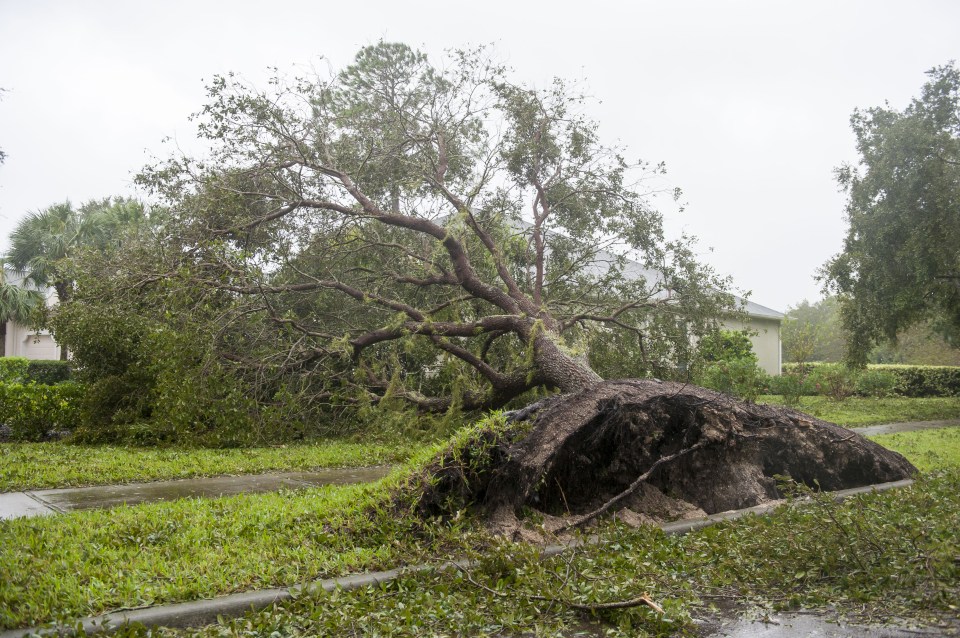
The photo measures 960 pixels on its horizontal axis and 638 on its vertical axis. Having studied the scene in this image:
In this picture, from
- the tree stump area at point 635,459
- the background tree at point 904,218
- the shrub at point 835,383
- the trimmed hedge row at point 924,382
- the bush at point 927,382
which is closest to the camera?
the tree stump area at point 635,459

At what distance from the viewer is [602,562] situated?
4.09m

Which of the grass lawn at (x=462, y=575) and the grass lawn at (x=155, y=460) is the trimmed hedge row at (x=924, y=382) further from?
the grass lawn at (x=462, y=575)

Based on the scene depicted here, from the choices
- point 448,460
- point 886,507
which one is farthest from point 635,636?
point 886,507

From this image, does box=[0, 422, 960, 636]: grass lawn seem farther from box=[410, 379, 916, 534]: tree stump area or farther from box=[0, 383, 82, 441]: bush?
box=[0, 383, 82, 441]: bush

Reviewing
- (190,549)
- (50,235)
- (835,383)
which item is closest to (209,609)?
(190,549)

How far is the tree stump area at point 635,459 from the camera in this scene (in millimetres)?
4871

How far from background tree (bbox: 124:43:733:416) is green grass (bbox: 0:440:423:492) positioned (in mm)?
1236

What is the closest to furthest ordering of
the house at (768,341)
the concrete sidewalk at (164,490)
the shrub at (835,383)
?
the concrete sidewalk at (164,490), the shrub at (835,383), the house at (768,341)

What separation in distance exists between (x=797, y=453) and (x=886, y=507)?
4.97 feet

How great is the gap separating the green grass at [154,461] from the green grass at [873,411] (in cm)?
973

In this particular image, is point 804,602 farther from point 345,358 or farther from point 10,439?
point 10,439

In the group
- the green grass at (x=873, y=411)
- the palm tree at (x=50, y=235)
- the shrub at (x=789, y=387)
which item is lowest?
the green grass at (x=873, y=411)

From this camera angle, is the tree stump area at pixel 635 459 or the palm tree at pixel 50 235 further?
the palm tree at pixel 50 235

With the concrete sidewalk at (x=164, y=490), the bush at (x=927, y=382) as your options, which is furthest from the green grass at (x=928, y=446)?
the bush at (x=927, y=382)
